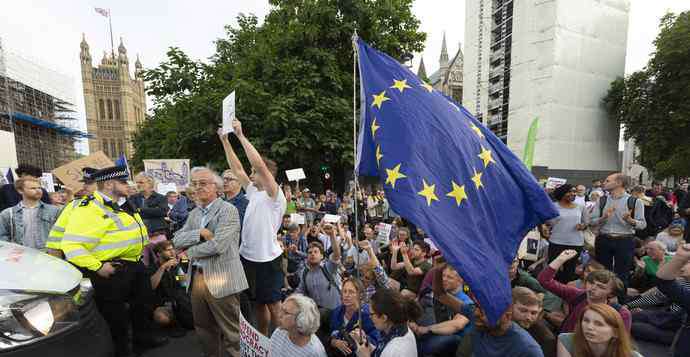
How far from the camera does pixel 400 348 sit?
7.89 feet

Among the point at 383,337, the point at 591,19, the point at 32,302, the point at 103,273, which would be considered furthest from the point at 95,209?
the point at 591,19

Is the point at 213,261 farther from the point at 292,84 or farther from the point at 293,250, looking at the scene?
the point at 292,84

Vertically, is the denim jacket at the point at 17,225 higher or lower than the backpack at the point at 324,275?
higher

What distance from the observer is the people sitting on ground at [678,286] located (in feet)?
7.82

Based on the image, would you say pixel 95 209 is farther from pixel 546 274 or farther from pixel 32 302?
pixel 546 274

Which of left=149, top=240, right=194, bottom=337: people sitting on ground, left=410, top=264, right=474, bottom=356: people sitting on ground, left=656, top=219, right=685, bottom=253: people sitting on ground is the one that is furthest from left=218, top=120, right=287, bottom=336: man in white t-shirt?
left=656, top=219, right=685, bottom=253: people sitting on ground

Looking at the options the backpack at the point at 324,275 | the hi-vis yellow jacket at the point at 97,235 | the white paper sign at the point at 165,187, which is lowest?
the backpack at the point at 324,275

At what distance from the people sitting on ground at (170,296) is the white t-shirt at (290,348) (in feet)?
7.26

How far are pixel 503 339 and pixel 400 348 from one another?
71cm

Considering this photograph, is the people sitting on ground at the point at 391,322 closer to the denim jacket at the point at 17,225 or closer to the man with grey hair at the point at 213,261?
the man with grey hair at the point at 213,261

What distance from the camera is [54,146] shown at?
40062 mm

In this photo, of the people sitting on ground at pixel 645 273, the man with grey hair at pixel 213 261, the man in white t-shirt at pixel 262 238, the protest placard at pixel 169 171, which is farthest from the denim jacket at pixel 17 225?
the people sitting on ground at pixel 645 273

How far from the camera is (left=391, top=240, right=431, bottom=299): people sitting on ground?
4.68 m

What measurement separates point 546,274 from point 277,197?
280cm
